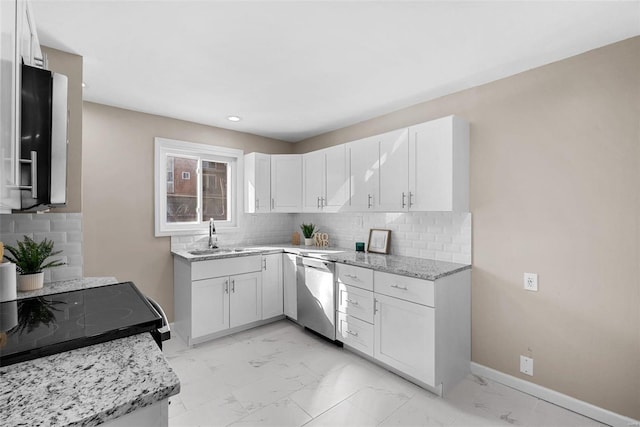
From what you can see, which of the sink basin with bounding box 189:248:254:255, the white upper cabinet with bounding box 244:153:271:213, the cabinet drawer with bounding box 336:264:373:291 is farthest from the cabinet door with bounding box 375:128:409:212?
the sink basin with bounding box 189:248:254:255

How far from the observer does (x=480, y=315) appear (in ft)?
8.61

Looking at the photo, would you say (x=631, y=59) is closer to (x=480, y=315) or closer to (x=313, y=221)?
(x=480, y=315)

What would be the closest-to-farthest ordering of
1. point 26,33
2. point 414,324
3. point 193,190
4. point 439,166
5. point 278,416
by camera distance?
point 26,33
point 278,416
point 414,324
point 439,166
point 193,190

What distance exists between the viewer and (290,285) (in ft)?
12.3

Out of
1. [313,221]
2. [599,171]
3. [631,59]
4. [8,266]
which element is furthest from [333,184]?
[8,266]

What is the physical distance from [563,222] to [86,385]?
2753 millimetres

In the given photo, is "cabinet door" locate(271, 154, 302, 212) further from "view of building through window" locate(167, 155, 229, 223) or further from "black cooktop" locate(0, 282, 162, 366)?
"black cooktop" locate(0, 282, 162, 366)

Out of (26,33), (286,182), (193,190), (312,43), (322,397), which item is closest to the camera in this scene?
(26,33)

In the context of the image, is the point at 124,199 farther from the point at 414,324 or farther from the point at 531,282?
the point at 531,282

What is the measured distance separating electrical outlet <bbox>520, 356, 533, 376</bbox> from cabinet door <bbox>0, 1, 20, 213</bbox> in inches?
121

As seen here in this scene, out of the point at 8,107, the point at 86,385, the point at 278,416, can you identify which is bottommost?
the point at 278,416

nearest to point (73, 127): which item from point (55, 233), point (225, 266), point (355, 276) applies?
point (55, 233)

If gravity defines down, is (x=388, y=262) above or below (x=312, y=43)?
below

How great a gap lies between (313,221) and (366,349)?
81.0 inches
